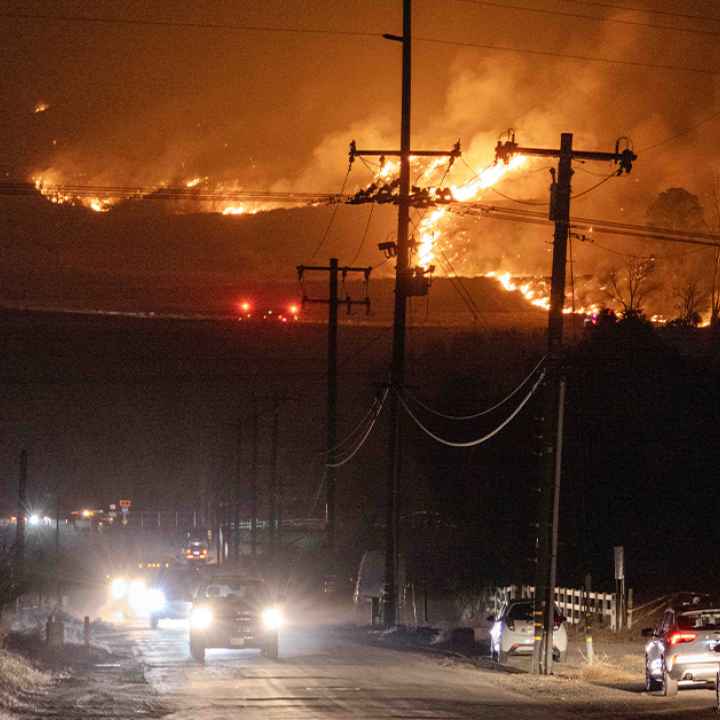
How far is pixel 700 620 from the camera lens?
23.9m

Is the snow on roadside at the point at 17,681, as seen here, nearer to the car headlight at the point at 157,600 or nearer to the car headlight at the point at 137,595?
the car headlight at the point at 157,600

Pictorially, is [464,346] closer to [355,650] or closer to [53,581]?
[53,581]

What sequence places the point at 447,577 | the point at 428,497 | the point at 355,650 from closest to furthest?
the point at 355,650
the point at 447,577
the point at 428,497

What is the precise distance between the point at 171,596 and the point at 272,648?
1992 cm

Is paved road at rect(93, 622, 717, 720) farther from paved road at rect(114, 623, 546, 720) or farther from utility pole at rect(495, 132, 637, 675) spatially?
utility pole at rect(495, 132, 637, 675)

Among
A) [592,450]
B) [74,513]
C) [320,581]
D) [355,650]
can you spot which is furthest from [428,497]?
[74,513]

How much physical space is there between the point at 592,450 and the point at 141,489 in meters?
104

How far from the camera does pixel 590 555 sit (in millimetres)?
54188

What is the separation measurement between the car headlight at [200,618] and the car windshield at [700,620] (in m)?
11.9

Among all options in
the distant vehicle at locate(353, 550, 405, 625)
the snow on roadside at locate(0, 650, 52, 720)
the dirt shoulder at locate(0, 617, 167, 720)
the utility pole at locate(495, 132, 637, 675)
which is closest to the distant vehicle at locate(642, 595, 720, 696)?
the utility pole at locate(495, 132, 637, 675)

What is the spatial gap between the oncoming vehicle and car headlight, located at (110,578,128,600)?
115ft

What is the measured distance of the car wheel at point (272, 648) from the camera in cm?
3225

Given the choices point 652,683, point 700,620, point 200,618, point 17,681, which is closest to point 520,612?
point 200,618

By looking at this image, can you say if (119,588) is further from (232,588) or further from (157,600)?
(232,588)
